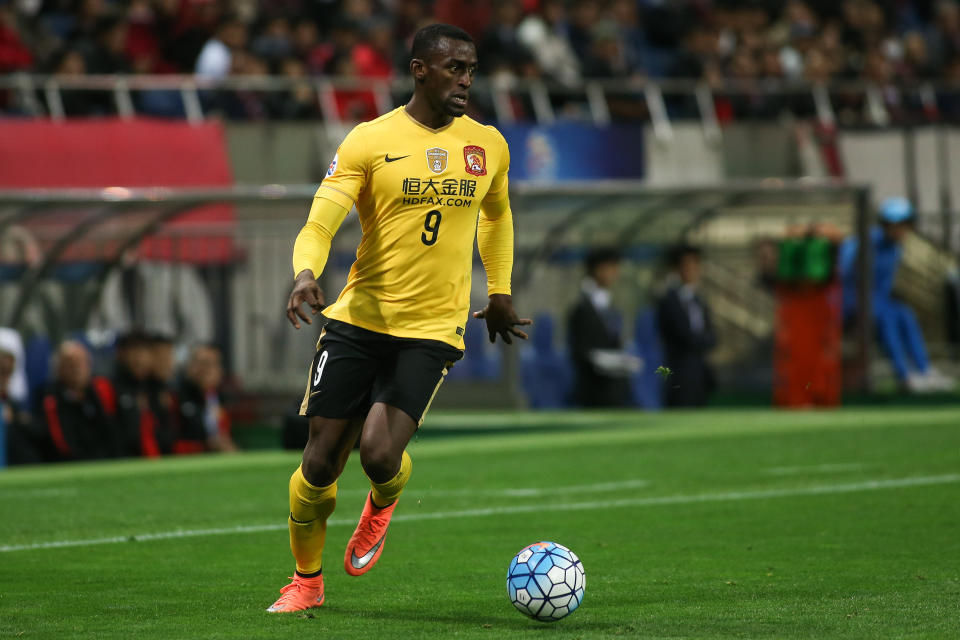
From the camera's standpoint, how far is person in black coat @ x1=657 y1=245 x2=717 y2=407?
2000cm

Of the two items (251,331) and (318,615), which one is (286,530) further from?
(251,331)

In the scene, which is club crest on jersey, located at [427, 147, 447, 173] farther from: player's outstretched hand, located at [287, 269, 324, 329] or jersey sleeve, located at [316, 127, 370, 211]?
player's outstretched hand, located at [287, 269, 324, 329]

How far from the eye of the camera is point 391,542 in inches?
364

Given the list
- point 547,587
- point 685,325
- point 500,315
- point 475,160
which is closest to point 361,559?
point 547,587

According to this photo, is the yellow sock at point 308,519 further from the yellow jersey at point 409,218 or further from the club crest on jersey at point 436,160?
the club crest on jersey at point 436,160

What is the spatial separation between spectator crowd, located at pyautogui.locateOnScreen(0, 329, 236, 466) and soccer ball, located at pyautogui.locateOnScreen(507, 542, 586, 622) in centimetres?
925

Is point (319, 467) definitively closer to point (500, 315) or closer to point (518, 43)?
point (500, 315)

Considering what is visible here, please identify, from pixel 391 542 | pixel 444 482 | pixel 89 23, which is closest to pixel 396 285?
pixel 391 542

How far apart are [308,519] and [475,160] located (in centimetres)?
162

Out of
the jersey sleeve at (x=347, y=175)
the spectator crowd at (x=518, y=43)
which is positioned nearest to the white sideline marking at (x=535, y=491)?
the jersey sleeve at (x=347, y=175)

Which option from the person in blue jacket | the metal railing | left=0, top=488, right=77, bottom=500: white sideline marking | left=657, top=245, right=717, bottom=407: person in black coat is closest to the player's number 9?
left=0, top=488, right=77, bottom=500: white sideline marking

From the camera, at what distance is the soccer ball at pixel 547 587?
6.42 m

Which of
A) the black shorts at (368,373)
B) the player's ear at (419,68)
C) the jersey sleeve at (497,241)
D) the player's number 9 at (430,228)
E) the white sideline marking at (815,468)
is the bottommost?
the white sideline marking at (815,468)

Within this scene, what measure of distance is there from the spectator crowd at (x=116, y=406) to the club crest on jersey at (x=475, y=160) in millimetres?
8690
